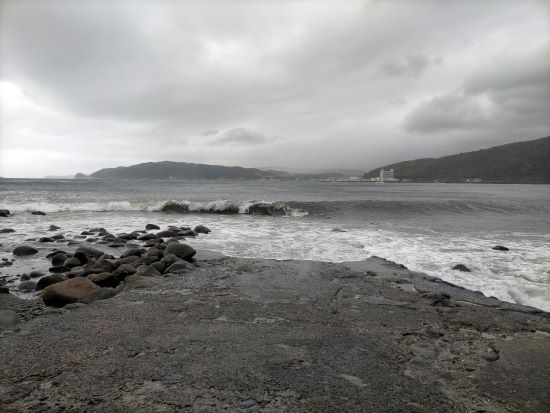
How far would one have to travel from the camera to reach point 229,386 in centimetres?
340

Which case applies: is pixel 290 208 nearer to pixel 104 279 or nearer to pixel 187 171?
pixel 104 279

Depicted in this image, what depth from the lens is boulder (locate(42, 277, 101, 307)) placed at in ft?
20.0

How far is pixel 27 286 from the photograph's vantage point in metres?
7.33

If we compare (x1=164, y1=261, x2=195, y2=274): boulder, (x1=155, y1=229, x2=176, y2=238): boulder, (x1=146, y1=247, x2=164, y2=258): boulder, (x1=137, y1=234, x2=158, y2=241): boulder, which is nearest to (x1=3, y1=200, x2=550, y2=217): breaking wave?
(x1=155, y1=229, x2=176, y2=238): boulder

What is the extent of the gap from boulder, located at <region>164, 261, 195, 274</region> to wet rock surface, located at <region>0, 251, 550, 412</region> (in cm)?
162

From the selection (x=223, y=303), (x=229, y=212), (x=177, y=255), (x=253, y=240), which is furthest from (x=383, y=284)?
(x=229, y=212)

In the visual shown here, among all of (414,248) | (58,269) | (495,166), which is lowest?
(414,248)

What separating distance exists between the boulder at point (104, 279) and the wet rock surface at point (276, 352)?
73 cm

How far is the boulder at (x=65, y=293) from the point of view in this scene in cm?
609

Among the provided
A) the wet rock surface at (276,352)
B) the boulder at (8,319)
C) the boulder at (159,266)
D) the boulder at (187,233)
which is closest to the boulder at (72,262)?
the boulder at (159,266)

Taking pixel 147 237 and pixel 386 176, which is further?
pixel 386 176

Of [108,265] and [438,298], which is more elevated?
[108,265]

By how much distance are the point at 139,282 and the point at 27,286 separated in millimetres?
2454

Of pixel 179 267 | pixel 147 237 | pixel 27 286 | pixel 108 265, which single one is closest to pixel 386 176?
pixel 147 237
